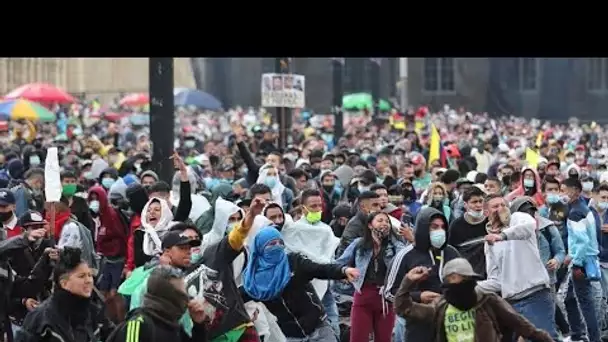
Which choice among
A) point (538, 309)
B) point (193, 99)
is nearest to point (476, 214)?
point (538, 309)

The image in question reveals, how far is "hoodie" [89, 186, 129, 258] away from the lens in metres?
13.2

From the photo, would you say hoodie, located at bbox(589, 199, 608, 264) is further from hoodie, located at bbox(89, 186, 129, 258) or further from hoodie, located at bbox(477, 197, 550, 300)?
hoodie, located at bbox(89, 186, 129, 258)

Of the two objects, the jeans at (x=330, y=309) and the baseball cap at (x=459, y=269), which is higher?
the baseball cap at (x=459, y=269)

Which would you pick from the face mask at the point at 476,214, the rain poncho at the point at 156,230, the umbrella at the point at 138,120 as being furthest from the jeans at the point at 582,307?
the umbrella at the point at 138,120

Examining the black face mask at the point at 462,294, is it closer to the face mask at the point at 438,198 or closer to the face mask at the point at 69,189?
the face mask at the point at 438,198

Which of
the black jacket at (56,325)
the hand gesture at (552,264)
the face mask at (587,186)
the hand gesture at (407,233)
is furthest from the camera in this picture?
the face mask at (587,186)

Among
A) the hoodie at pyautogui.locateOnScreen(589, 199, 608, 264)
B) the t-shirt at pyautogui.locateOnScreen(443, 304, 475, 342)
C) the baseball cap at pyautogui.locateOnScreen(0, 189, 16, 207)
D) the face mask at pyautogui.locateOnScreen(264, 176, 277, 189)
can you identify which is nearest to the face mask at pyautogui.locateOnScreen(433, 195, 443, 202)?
the hoodie at pyautogui.locateOnScreen(589, 199, 608, 264)

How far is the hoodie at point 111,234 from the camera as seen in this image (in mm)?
13234

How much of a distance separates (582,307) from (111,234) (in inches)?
165

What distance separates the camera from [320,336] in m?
10.2

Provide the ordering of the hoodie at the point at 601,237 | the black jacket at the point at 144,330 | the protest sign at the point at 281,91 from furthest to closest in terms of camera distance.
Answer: the protest sign at the point at 281,91
the hoodie at the point at 601,237
the black jacket at the point at 144,330

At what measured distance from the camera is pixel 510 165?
17562mm

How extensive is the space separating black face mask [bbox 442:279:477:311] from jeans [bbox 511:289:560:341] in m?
2.75

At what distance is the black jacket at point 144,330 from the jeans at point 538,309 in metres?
4.07
